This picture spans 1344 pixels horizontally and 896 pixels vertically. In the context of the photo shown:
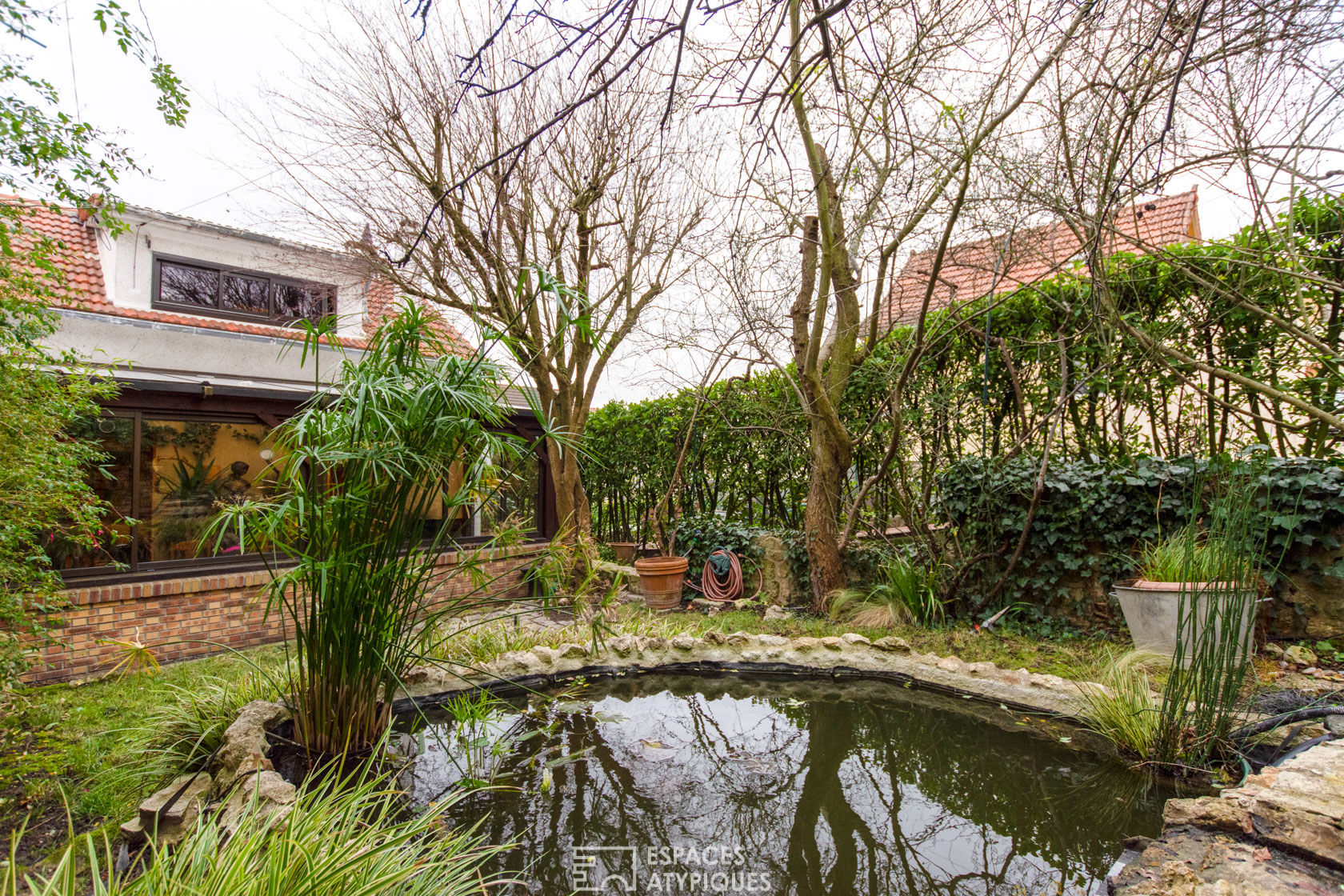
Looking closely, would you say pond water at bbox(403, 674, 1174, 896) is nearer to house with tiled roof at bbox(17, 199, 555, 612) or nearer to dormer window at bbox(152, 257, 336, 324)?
house with tiled roof at bbox(17, 199, 555, 612)

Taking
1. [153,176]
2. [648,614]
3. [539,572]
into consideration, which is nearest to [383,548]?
[539,572]

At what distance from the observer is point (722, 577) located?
6.90m

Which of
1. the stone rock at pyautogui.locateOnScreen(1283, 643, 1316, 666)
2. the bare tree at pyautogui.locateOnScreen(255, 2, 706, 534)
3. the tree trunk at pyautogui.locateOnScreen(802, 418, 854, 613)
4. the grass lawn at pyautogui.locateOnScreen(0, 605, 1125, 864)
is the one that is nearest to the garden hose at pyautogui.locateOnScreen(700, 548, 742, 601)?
the grass lawn at pyautogui.locateOnScreen(0, 605, 1125, 864)

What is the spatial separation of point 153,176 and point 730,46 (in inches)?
115

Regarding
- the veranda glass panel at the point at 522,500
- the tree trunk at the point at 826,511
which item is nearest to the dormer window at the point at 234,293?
the veranda glass panel at the point at 522,500

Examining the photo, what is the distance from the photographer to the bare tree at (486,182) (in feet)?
19.0


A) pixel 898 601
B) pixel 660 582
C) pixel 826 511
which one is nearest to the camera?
pixel 898 601

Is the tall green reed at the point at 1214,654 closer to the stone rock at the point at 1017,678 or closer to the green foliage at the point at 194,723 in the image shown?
the stone rock at the point at 1017,678

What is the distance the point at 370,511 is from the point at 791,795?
1980 millimetres

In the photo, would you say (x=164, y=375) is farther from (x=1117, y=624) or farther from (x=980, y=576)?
(x=1117, y=624)

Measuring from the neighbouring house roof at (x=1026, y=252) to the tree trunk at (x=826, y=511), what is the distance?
1.15m

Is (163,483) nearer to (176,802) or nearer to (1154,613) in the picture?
(176,802)

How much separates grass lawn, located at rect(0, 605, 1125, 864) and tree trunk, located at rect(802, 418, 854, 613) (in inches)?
17.1

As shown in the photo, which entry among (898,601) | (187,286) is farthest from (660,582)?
(187,286)
